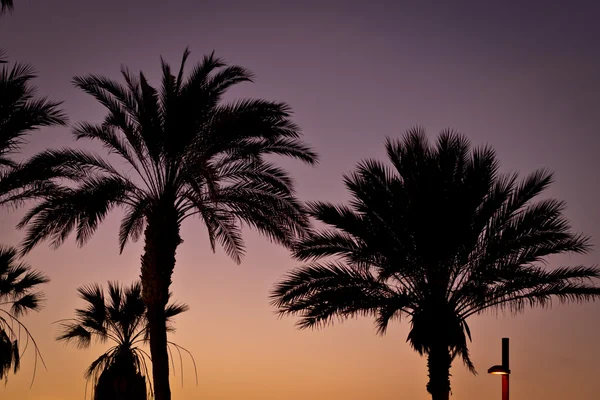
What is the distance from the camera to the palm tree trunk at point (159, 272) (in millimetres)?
22031

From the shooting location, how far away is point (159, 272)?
73.0 feet

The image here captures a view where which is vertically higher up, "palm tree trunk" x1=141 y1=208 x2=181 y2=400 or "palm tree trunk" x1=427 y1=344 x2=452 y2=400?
"palm tree trunk" x1=141 y1=208 x2=181 y2=400

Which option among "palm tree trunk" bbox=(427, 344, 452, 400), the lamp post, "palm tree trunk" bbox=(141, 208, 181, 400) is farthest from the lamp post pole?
"palm tree trunk" bbox=(141, 208, 181, 400)

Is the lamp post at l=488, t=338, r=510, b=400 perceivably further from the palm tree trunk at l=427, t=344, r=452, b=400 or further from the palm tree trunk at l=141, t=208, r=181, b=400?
the palm tree trunk at l=141, t=208, r=181, b=400

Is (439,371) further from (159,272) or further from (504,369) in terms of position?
(159,272)

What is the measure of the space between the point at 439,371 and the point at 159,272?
709 cm

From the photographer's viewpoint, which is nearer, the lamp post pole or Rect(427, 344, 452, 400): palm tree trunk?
the lamp post pole

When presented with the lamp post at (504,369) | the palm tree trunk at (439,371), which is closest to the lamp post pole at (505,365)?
the lamp post at (504,369)

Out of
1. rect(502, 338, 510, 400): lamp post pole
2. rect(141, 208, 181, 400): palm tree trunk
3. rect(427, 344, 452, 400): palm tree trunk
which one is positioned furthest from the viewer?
rect(427, 344, 452, 400): palm tree trunk

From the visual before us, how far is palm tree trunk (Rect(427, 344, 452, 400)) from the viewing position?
74.3 feet

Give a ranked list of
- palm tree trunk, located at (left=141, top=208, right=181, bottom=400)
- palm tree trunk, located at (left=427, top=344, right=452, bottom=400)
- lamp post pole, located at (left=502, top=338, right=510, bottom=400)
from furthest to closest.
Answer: palm tree trunk, located at (left=427, top=344, right=452, bottom=400) < palm tree trunk, located at (left=141, top=208, right=181, bottom=400) < lamp post pole, located at (left=502, top=338, right=510, bottom=400)

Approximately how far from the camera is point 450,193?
2227 centimetres

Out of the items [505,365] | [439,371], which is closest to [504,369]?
[505,365]

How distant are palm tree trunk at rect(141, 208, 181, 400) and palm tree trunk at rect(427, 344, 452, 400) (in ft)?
20.6
